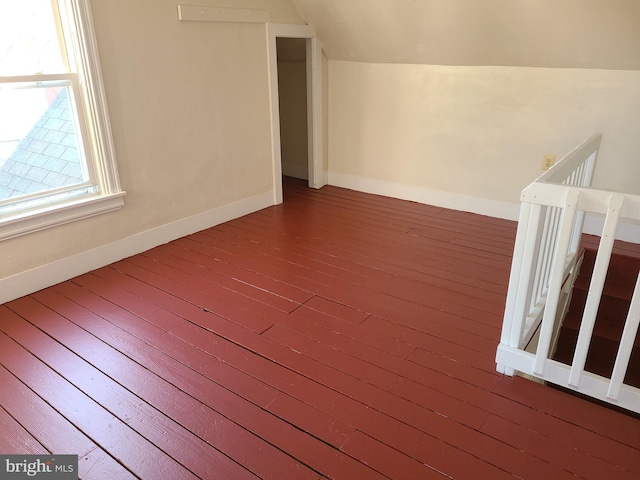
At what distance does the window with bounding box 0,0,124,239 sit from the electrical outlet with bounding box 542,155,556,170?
10.5ft

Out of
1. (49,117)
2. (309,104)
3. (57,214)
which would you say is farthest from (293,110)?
(57,214)

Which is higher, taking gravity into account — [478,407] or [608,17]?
[608,17]

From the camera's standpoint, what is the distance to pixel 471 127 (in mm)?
4043

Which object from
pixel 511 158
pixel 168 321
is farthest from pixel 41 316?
pixel 511 158

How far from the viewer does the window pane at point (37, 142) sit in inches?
105

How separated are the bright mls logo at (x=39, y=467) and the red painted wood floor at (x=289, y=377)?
0.14 feet

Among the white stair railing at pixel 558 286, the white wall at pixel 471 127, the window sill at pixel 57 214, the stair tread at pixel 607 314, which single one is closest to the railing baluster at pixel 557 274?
the white stair railing at pixel 558 286

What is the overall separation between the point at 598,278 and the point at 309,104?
3.41 metres

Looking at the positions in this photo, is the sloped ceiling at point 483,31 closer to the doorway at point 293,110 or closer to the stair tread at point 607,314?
the doorway at point 293,110

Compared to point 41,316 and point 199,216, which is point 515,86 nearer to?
point 199,216

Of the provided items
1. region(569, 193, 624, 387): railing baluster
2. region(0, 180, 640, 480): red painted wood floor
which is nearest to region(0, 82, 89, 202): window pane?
region(0, 180, 640, 480): red painted wood floor

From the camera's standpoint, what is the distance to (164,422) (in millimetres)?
1907

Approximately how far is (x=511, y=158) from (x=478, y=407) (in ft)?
8.35

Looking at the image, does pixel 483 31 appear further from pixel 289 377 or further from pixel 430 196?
pixel 289 377
